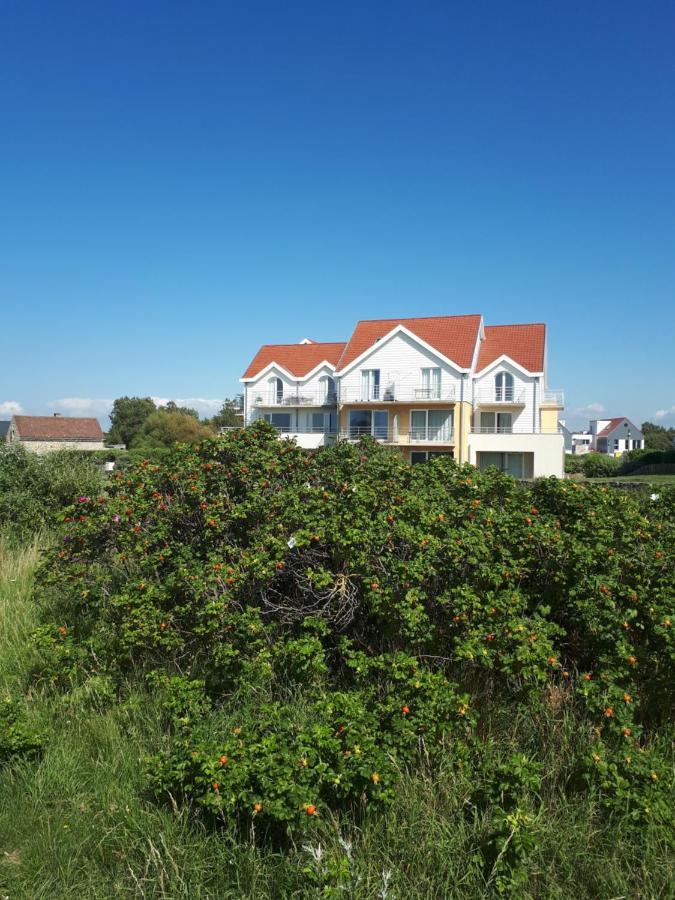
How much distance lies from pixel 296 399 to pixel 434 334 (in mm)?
9109

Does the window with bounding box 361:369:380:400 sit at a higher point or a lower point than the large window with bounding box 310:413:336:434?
higher

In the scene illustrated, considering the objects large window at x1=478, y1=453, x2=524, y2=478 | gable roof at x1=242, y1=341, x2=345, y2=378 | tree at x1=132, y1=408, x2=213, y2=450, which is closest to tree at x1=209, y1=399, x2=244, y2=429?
tree at x1=132, y1=408, x2=213, y2=450

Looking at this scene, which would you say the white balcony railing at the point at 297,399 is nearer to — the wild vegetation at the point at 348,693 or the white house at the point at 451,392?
the white house at the point at 451,392

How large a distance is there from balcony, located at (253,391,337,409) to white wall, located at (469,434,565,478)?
913 centimetres

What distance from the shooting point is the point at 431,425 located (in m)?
34.1

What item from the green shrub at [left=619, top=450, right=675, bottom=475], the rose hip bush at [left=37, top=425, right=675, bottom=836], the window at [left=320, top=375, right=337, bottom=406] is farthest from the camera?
the green shrub at [left=619, top=450, right=675, bottom=475]

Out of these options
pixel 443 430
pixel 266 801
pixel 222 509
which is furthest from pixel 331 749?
pixel 443 430

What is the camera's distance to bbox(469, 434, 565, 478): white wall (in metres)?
31.1

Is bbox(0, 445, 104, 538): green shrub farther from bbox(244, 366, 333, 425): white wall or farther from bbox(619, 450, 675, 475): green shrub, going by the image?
bbox(619, 450, 675, 475): green shrub

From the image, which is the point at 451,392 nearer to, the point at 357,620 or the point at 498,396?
the point at 498,396

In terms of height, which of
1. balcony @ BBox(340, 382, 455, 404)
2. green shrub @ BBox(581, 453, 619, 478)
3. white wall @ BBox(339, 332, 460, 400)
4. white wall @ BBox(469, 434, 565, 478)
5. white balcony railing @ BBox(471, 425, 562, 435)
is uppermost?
white wall @ BBox(339, 332, 460, 400)

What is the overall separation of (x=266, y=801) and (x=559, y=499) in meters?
2.66

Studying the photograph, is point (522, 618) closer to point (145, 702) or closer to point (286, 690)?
point (286, 690)

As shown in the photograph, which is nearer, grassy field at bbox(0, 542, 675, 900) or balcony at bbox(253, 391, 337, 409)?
grassy field at bbox(0, 542, 675, 900)
